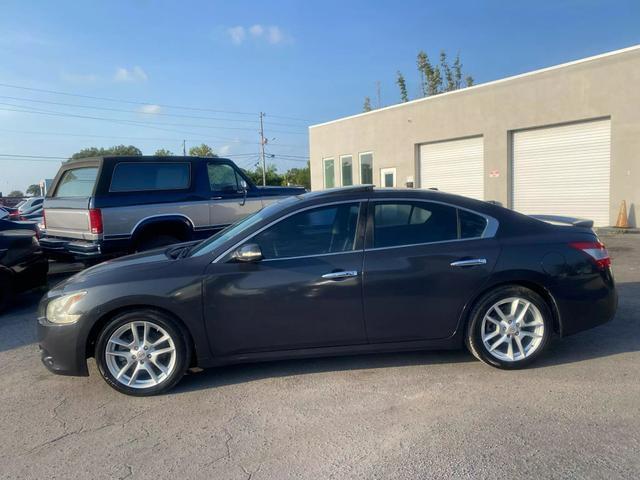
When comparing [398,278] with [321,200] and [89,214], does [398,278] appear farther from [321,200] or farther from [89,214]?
[89,214]

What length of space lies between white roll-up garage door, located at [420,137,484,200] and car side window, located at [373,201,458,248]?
1615 cm

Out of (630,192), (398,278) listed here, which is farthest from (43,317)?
(630,192)

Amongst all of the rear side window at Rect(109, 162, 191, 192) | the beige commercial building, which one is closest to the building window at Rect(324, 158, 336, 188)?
the beige commercial building

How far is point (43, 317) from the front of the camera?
426 cm

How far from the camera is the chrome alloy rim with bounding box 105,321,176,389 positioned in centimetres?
409

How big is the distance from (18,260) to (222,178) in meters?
3.41

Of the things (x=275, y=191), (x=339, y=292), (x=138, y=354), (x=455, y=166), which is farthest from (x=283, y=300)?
(x=455, y=166)

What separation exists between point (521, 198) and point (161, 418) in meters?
17.3

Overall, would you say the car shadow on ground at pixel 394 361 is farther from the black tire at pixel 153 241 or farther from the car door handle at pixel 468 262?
the black tire at pixel 153 241

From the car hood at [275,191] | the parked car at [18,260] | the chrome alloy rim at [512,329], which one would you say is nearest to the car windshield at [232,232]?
the chrome alloy rim at [512,329]

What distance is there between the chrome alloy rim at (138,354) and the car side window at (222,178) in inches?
198

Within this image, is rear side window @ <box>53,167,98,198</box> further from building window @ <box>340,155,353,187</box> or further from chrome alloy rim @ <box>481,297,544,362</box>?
building window @ <box>340,155,353,187</box>

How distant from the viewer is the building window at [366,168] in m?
25.4

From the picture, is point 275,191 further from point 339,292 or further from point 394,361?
point 339,292
